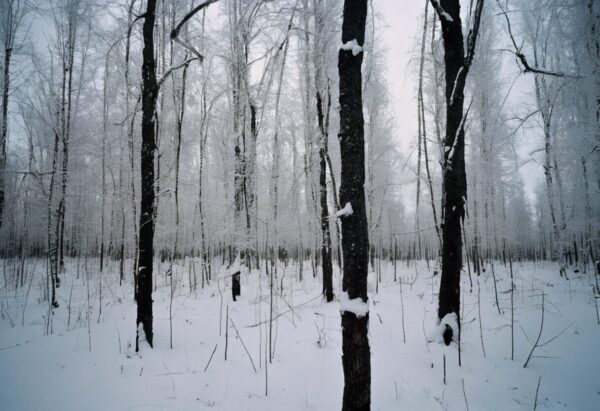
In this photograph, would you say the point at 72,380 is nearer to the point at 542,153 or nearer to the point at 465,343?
the point at 465,343

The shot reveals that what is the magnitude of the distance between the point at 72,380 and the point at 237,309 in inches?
139

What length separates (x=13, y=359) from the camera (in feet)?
12.4

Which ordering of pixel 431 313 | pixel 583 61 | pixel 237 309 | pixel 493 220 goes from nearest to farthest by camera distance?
pixel 431 313
pixel 237 309
pixel 583 61
pixel 493 220

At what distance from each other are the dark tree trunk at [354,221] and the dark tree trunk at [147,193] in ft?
10.9

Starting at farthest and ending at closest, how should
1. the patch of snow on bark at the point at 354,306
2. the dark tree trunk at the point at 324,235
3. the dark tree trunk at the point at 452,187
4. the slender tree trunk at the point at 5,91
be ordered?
the slender tree trunk at the point at 5,91 < the dark tree trunk at the point at 324,235 < the dark tree trunk at the point at 452,187 < the patch of snow on bark at the point at 354,306

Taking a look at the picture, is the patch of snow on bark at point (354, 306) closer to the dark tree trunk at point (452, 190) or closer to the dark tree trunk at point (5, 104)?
the dark tree trunk at point (452, 190)

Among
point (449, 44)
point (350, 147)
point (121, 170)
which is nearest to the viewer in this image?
point (350, 147)

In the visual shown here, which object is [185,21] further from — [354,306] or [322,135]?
[322,135]

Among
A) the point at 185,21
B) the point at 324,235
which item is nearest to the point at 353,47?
the point at 185,21

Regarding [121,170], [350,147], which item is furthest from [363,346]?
[121,170]

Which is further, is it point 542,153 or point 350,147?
point 542,153

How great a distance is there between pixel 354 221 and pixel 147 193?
11.6ft

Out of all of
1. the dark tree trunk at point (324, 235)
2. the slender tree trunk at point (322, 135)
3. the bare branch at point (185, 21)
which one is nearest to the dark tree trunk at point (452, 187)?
the dark tree trunk at point (324, 235)

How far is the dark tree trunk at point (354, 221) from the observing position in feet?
6.59
